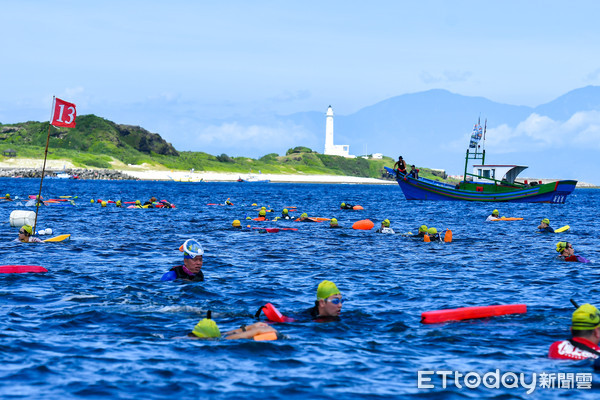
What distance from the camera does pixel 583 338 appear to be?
1026 cm

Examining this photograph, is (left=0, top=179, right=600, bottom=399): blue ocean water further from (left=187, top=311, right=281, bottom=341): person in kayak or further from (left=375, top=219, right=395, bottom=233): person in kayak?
(left=375, top=219, right=395, bottom=233): person in kayak

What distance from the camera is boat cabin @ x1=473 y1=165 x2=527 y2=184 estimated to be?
7694 cm

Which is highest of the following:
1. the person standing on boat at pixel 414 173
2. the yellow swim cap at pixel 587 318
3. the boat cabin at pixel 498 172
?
the boat cabin at pixel 498 172

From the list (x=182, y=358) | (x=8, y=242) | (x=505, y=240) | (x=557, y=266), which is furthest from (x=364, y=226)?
(x=182, y=358)

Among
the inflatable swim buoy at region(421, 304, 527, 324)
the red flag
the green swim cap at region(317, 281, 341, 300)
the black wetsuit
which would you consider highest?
the red flag

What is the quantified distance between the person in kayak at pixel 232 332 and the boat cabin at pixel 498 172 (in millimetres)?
68344

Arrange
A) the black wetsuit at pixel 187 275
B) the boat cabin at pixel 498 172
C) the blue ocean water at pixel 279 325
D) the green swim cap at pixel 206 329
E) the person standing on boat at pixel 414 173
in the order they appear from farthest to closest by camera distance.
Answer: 1. the person standing on boat at pixel 414 173
2. the boat cabin at pixel 498 172
3. the black wetsuit at pixel 187 275
4. the green swim cap at pixel 206 329
5. the blue ocean water at pixel 279 325

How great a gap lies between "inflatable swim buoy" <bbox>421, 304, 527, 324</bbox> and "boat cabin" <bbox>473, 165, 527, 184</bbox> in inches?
2536

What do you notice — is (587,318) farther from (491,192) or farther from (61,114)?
(491,192)

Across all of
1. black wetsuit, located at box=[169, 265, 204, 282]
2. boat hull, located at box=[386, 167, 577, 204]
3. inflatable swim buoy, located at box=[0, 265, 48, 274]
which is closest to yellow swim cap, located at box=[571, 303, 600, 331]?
black wetsuit, located at box=[169, 265, 204, 282]

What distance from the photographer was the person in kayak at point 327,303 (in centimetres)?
1266

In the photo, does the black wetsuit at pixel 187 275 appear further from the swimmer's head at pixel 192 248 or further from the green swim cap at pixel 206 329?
the green swim cap at pixel 206 329

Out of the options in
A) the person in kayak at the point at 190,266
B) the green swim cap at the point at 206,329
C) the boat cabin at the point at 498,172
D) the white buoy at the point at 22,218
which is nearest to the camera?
the green swim cap at the point at 206,329
